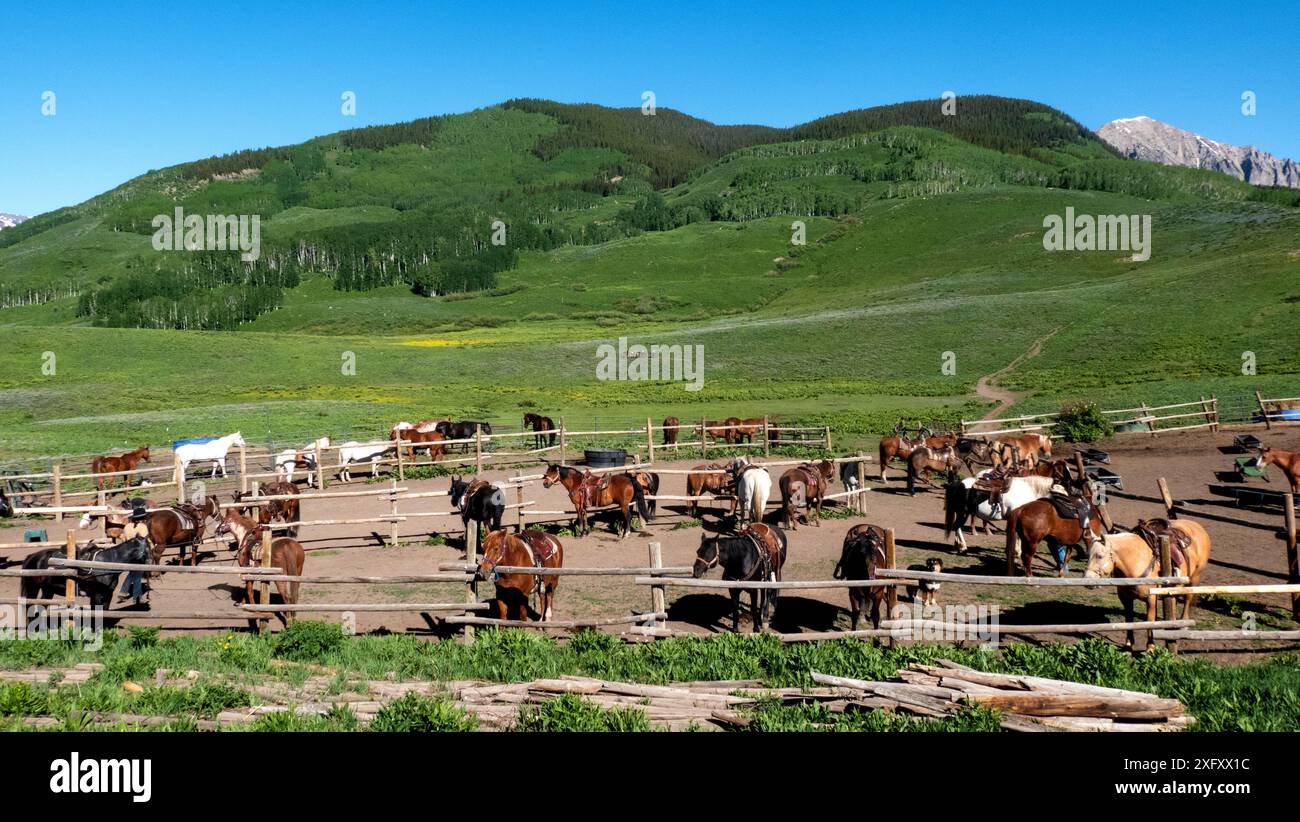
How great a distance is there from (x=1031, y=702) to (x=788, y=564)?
9142mm

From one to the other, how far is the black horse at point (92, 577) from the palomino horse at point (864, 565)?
11.7 metres

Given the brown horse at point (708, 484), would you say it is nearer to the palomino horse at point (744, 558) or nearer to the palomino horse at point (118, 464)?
the palomino horse at point (744, 558)

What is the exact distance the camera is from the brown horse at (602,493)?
19.2 metres

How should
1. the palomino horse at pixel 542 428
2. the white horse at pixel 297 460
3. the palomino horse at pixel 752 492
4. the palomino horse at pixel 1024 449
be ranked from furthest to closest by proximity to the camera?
the palomino horse at pixel 542 428 < the white horse at pixel 297 460 < the palomino horse at pixel 1024 449 < the palomino horse at pixel 752 492

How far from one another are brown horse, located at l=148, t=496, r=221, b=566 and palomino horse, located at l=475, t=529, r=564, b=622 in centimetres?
794

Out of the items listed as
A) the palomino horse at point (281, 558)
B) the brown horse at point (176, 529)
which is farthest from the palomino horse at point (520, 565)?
the brown horse at point (176, 529)

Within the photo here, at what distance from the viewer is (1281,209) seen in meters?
95.4

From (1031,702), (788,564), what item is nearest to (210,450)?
(788,564)

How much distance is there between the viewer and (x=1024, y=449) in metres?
26.3

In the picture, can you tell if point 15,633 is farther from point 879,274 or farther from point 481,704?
point 879,274

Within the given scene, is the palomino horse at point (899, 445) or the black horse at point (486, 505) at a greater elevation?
the palomino horse at point (899, 445)

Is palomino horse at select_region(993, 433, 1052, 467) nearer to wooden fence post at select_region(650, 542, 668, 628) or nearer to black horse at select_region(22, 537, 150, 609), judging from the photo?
wooden fence post at select_region(650, 542, 668, 628)

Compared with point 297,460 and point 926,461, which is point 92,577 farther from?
point 926,461

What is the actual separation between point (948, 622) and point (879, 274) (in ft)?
397
